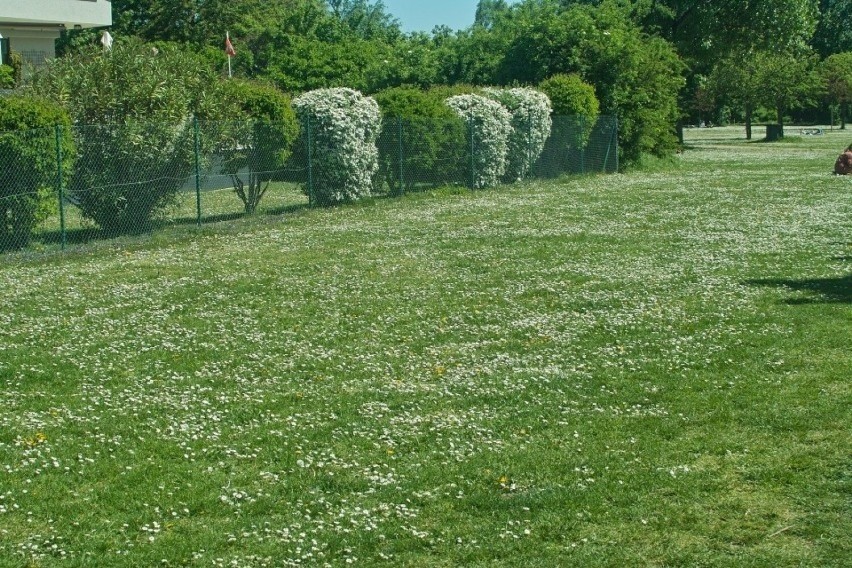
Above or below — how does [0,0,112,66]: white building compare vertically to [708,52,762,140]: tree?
above

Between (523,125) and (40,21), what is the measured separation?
73.2ft

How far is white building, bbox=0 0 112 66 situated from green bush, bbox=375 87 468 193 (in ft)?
65.2

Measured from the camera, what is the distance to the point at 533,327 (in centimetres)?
1131

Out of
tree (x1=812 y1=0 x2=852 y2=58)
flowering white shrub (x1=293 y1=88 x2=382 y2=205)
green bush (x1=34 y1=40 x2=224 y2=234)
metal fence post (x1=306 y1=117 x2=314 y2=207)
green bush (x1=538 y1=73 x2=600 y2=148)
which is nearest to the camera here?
green bush (x1=34 y1=40 x2=224 y2=234)

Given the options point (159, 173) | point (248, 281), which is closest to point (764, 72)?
point (159, 173)

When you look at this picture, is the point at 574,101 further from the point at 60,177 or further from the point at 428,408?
the point at 428,408

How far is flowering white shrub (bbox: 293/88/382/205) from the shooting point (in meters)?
23.4

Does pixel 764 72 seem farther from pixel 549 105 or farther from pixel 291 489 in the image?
pixel 291 489

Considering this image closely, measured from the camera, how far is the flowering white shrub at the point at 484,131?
92.3 ft

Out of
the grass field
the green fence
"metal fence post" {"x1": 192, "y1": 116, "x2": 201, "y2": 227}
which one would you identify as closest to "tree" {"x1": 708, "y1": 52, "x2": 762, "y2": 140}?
the green fence

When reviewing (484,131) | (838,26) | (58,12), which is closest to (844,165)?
(484,131)

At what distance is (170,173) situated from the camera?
Result: 1988 cm

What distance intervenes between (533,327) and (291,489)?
5.22 meters

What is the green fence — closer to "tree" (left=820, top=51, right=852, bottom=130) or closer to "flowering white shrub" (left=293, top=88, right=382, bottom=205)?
"flowering white shrub" (left=293, top=88, right=382, bottom=205)
